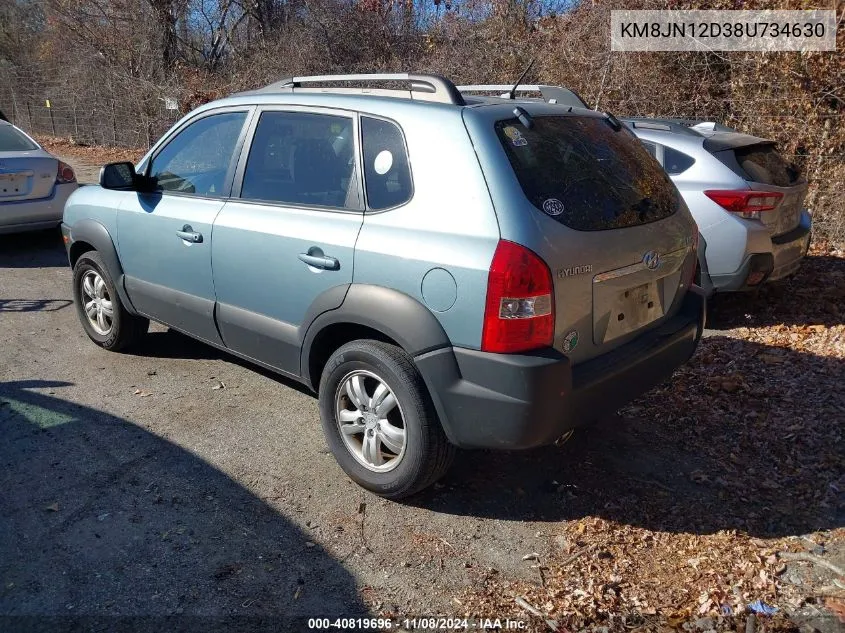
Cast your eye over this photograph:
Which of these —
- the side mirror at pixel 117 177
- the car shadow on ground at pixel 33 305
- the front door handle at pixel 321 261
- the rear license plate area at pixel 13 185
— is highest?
the side mirror at pixel 117 177

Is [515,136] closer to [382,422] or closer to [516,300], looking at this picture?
[516,300]

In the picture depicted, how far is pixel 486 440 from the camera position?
126 inches

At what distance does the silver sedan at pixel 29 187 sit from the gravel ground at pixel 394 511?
3.74m

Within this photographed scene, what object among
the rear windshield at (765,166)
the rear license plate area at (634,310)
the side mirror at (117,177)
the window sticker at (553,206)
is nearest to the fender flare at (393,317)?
the window sticker at (553,206)

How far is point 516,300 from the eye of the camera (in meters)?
3.03

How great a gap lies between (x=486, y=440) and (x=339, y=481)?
1.05 meters

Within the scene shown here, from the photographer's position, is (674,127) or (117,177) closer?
(117,177)

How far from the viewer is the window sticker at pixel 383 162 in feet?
11.6

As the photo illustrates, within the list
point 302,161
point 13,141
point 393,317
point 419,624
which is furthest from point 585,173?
point 13,141

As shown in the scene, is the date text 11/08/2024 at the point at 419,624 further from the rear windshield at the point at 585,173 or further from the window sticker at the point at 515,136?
the window sticker at the point at 515,136

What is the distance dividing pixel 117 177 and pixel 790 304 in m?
5.79

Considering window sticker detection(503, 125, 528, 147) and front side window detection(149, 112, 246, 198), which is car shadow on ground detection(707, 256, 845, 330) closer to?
window sticker detection(503, 125, 528, 147)

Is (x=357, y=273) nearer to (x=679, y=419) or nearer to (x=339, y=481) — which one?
(x=339, y=481)

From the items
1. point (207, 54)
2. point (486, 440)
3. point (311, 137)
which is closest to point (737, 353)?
point (486, 440)
